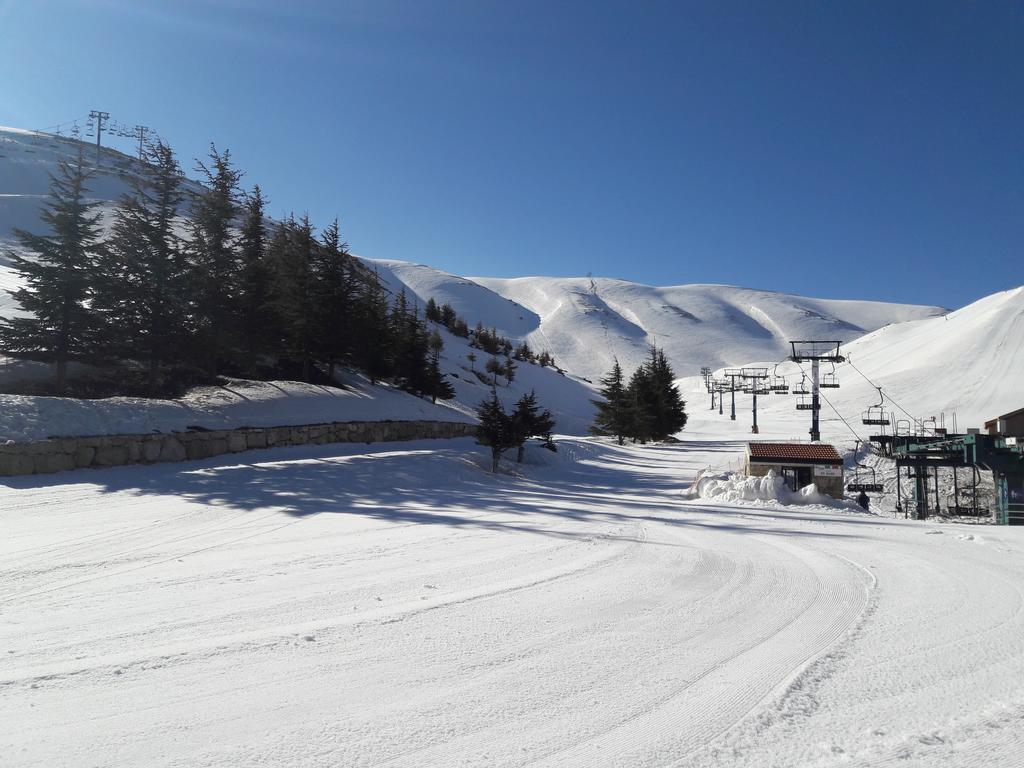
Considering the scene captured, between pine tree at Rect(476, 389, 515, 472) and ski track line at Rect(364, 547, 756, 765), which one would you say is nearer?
ski track line at Rect(364, 547, 756, 765)

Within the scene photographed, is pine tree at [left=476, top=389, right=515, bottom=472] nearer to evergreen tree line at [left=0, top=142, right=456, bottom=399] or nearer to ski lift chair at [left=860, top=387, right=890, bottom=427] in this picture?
evergreen tree line at [left=0, top=142, right=456, bottom=399]

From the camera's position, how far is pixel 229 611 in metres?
5.23

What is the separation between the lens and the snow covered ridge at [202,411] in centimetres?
1346

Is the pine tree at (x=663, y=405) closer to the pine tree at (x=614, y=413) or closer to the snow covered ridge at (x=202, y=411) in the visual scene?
the pine tree at (x=614, y=413)

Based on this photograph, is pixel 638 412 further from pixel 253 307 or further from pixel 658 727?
pixel 658 727

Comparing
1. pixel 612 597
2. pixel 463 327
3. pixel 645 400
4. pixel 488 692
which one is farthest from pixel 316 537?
pixel 463 327

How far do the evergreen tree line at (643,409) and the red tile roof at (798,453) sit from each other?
916 inches

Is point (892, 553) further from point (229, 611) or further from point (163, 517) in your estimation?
point (163, 517)

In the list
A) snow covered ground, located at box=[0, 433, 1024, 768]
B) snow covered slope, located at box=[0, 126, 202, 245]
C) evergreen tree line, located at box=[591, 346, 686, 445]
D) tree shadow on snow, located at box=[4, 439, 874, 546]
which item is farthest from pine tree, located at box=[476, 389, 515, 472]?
snow covered slope, located at box=[0, 126, 202, 245]

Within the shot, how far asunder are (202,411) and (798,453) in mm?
19727

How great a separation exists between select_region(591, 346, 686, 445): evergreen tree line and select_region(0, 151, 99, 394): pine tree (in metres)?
35.6

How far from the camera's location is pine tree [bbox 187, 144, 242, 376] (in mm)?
21094

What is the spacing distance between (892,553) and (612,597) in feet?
16.0

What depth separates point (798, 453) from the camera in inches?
853
